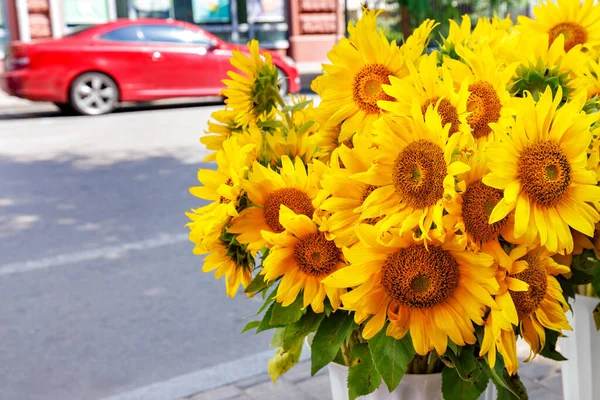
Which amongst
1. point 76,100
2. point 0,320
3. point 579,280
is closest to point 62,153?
point 76,100

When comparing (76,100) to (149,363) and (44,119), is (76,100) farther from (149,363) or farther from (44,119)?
(149,363)

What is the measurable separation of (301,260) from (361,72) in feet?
0.92

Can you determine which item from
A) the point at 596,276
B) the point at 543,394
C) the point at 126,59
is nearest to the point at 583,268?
the point at 596,276

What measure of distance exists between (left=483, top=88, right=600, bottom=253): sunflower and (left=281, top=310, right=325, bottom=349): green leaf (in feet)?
1.05

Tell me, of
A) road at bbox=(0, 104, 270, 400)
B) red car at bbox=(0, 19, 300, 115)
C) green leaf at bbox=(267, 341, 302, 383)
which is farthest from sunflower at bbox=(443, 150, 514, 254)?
red car at bbox=(0, 19, 300, 115)

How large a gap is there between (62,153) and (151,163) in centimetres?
128

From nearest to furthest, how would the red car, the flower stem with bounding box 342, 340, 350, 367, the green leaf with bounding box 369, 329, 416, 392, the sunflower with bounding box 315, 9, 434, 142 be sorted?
the green leaf with bounding box 369, 329, 416, 392
the sunflower with bounding box 315, 9, 434, 142
the flower stem with bounding box 342, 340, 350, 367
the red car

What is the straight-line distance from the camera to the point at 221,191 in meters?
1.05

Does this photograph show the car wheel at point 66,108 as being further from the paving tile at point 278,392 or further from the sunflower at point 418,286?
the sunflower at point 418,286

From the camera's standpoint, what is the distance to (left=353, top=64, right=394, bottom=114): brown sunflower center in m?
1.06

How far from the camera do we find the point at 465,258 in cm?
89

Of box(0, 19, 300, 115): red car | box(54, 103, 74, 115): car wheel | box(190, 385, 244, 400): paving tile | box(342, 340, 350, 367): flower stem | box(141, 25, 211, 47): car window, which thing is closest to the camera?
box(342, 340, 350, 367): flower stem

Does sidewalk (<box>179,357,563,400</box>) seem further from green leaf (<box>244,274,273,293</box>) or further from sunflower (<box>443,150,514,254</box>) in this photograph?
sunflower (<box>443,150,514,254</box>)

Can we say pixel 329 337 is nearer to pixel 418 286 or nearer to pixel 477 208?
pixel 418 286
